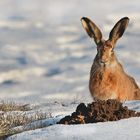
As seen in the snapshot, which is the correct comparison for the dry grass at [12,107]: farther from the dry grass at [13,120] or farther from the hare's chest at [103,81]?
the dry grass at [13,120]

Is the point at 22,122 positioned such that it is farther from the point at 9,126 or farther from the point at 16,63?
the point at 16,63

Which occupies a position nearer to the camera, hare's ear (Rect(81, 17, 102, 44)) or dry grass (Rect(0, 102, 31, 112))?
dry grass (Rect(0, 102, 31, 112))

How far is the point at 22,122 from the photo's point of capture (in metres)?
11.1

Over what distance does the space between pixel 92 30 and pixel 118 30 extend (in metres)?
0.41

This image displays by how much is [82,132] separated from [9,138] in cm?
86

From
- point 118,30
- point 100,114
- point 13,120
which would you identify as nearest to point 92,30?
point 118,30

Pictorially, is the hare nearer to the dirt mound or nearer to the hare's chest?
the hare's chest

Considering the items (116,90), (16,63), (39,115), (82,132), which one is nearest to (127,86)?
(116,90)

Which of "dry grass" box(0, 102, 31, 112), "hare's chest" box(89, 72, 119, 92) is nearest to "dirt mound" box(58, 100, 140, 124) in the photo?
"hare's chest" box(89, 72, 119, 92)

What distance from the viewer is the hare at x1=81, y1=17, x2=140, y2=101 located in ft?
43.8

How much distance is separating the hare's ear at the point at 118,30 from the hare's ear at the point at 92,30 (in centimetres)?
19

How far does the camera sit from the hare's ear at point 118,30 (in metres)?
13.6

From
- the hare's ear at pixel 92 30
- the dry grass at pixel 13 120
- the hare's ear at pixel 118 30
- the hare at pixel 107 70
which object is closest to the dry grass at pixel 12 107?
the hare at pixel 107 70

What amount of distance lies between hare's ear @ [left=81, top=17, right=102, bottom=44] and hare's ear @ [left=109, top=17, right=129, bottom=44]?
0.19 meters
